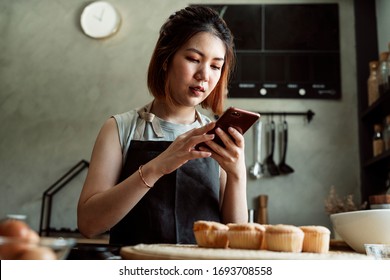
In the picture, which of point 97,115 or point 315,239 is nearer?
point 315,239

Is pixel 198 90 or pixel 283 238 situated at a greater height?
pixel 198 90

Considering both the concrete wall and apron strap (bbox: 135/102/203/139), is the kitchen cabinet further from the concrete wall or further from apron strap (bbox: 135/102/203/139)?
apron strap (bbox: 135/102/203/139)

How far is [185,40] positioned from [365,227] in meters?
0.42

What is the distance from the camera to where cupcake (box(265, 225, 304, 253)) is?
0.44 metres

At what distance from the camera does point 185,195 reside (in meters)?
0.75

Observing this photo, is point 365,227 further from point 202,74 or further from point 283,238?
point 202,74

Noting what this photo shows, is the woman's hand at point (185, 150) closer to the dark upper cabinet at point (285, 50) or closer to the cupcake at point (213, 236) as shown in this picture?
the cupcake at point (213, 236)

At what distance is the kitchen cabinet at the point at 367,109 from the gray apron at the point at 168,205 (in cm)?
91

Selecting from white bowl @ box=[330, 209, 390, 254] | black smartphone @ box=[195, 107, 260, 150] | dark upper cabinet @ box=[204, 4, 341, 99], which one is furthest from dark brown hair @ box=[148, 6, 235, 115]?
dark upper cabinet @ box=[204, 4, 341, 99]

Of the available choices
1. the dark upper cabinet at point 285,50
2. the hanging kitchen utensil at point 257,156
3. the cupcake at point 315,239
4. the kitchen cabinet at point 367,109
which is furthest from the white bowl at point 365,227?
the dark upper cabinet at point 285,50

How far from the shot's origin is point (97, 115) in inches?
69.7

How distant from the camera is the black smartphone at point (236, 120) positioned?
0.55 m

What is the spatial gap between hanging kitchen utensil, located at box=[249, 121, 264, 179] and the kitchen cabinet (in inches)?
14.8

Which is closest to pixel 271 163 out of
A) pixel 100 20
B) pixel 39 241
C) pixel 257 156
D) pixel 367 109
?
pixel 257 156
